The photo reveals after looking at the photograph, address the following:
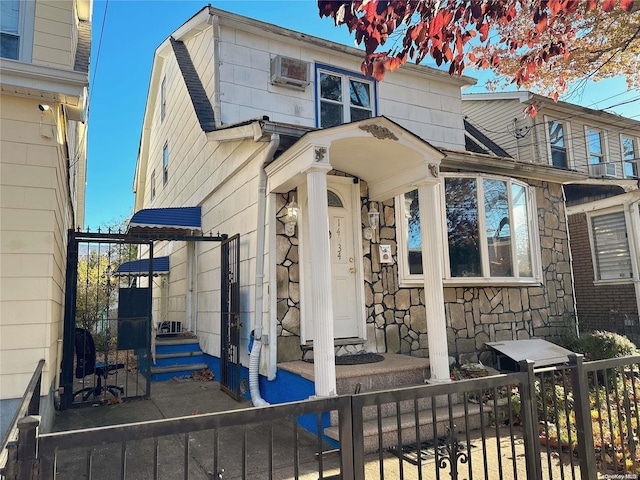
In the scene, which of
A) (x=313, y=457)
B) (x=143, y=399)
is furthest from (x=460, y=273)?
(x=143, y=399)

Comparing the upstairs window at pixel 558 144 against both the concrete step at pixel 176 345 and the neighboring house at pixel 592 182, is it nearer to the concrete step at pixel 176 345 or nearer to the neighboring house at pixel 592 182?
the neighboring house at pixel 592 182

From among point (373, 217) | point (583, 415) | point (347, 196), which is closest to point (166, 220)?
point (347, 196)

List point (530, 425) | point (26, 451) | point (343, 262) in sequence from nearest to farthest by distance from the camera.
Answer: point (26, 451), point (530, 425), point (343, 262)

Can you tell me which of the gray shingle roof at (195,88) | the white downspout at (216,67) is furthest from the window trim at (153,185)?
the white downspout at (216,67)

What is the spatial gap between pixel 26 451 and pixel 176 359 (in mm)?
6330

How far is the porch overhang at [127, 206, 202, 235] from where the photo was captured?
7.15m

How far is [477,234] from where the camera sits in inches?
256

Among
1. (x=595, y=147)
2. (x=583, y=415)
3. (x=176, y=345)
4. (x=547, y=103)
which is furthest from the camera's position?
(x=595, y=147)

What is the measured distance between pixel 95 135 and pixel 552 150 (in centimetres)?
1273

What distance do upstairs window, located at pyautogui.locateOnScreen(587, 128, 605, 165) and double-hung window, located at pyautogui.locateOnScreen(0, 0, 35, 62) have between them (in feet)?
42.4

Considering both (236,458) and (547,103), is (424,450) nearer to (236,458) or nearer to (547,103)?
(236,458)

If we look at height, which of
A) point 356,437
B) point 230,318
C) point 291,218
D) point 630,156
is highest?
point 630,156

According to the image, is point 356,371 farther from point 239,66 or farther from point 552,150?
point 552,150

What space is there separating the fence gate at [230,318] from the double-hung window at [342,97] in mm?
2846
